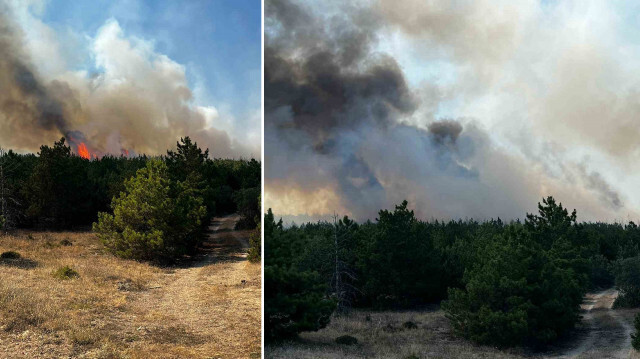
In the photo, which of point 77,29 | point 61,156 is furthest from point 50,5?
point 61,156

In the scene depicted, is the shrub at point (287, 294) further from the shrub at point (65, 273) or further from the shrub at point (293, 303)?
the shrub at point (65, 273)

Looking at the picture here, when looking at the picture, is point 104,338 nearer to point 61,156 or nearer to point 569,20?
point 61,156

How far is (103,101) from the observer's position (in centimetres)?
628

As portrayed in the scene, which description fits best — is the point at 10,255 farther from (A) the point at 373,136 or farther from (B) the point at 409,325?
(B) the point at 409,325

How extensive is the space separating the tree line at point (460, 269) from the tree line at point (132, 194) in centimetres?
113

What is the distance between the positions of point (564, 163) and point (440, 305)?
217 centimetres

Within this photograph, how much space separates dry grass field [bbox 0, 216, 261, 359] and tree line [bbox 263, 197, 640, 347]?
1.91ft

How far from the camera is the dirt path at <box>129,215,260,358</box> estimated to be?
19.6 ft

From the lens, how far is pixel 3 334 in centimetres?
512

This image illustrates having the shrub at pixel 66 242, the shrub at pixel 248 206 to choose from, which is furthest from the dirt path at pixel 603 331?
the shrub at pixel 66 242

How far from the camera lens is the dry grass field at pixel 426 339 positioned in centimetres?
548

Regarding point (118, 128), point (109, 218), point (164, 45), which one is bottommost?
point (109, 218)

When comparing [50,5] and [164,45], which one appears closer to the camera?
[50,5]

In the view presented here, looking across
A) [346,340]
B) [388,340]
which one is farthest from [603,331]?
[346,340]
